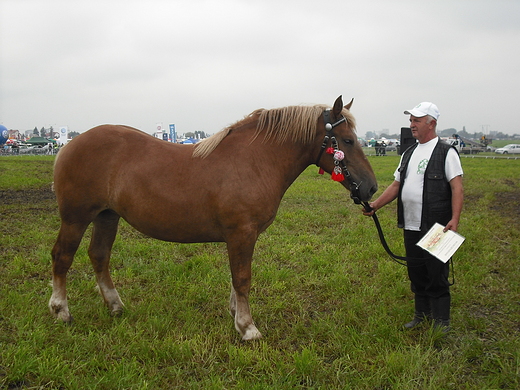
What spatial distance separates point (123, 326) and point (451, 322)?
10.9ft

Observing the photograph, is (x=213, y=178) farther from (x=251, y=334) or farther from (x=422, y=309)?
(x=422, y=309)

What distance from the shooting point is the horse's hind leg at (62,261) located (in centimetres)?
379

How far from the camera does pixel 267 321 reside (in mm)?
3902

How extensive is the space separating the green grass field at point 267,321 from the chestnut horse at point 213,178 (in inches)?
17.3

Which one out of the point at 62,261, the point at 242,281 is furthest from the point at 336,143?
the point at 62,261

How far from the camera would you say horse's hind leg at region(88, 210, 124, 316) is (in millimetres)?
4016

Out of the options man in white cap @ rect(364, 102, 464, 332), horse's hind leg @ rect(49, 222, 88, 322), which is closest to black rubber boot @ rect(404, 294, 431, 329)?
man in white cap @ rect(364, 102, 464, 332)

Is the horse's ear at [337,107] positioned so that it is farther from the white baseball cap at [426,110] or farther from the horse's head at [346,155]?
the white baseball cap at [426,110]

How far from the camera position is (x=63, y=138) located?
Answer: 36.9m

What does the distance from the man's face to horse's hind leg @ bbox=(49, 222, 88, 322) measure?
136 inches

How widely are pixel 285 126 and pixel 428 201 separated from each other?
1532 millimetres

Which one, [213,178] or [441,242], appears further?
[213,178]

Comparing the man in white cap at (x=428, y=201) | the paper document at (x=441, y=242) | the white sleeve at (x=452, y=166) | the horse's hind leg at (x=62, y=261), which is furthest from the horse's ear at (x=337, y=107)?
the horse's hind leg at (x=62, y=261)

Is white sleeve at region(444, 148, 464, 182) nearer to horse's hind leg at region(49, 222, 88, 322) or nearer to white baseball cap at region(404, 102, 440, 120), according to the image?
white baseball cap at region(404, 102, 440, 120)
